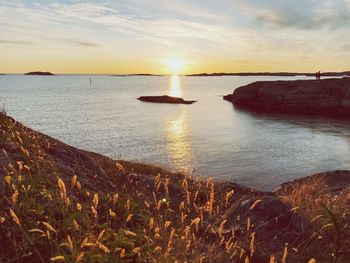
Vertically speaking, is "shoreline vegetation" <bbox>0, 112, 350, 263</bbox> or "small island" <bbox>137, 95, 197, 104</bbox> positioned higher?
"shoreline vegetation" <bbox>0, 112, 350, 263</bbox>

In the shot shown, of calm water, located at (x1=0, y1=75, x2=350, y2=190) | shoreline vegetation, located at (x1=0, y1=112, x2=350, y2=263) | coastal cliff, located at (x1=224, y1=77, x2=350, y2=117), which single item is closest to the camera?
shoreline vegetation, located at (x1=0, y1=112, x2=350, y2=263)

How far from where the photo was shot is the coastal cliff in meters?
83.1

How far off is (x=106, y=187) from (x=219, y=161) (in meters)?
26.3

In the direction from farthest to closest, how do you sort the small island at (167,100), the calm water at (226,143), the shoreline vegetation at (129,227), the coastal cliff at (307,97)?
the small island at (167,100) < the coastal cliff at (307,97) < the calm water at (226,143) < the shoreline vegetation at (129,227)

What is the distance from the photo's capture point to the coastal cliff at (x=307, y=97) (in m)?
83.1

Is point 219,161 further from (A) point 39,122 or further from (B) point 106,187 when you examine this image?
(A) point 39,122

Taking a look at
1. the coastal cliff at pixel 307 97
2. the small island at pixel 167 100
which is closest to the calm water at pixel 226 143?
the coastal cliff at pixel 307 97

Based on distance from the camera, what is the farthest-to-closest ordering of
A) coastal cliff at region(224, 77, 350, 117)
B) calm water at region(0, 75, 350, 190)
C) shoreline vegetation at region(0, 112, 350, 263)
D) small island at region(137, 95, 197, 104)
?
small island at region(137, 95, 197, 104), coastal cliff at region(224, 77, 350, 117), calm water at region(0, 75, 350, 190), shoreline vegetation at region(0, 112, 350, 263)

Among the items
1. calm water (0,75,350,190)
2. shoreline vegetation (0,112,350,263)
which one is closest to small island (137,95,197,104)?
calm water (0,75,350,190)

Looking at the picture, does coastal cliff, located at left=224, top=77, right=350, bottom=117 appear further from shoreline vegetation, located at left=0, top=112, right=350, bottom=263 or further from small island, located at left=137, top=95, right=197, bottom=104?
shoreline vegetation, located at left=0, top=112, right=350, bottom=263

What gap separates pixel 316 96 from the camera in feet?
283

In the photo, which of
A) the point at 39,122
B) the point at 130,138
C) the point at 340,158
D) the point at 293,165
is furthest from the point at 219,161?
the point at 39,122

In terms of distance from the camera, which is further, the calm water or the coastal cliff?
the coastal cliff

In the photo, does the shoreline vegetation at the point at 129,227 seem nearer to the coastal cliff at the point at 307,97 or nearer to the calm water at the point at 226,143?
the calm water at the point at 226,143
